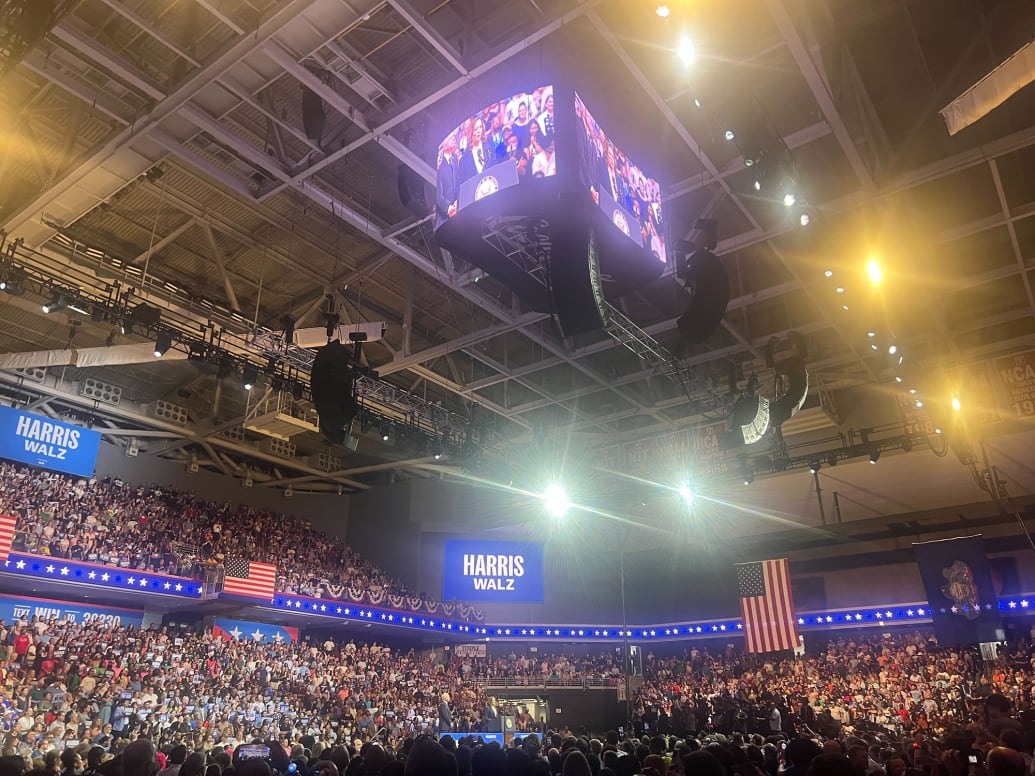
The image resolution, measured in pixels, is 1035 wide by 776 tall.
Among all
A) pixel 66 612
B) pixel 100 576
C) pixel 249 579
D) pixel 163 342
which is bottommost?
pixel 66 612

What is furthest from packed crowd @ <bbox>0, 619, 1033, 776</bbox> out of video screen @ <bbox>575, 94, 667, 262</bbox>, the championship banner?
video screen @ <bbox>575, 94, 667, 262</bbox>

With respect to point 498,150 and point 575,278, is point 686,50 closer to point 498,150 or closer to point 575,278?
point 498,150

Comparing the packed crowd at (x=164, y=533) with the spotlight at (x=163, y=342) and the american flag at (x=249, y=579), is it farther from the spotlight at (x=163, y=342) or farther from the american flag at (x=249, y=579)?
the spotlight at (x=163, y=342)

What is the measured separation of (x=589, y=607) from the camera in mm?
27078

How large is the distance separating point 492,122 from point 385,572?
20690 mm

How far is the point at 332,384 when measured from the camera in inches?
392

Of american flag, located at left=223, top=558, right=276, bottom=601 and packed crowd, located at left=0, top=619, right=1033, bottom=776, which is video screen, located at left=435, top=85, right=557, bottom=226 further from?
american flag, located at left=223, top=558, right=276, bottom=601

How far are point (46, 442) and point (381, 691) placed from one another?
11.0m

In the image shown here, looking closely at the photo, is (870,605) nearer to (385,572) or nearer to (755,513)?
(755,513)

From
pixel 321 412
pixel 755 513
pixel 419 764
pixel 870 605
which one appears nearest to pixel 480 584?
pixel 755 513

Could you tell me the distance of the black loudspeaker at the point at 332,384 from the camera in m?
9.92

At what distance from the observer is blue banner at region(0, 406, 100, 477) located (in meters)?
16.0

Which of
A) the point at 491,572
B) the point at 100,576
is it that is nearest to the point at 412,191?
the point at 100,576

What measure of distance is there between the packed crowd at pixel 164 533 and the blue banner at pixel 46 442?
89cm
